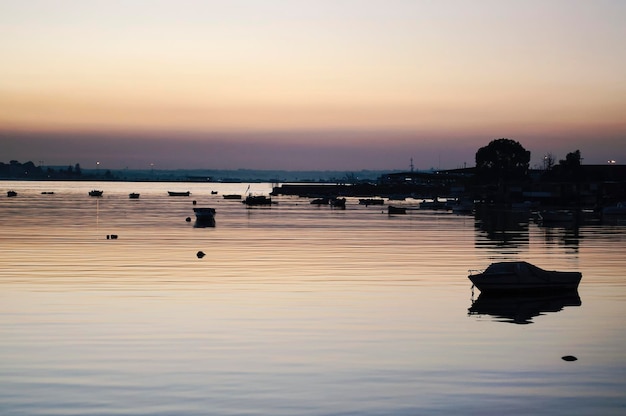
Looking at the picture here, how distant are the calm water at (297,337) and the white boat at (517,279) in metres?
1.08

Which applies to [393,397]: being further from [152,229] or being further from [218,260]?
[152,229]

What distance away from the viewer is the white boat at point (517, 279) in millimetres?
43562

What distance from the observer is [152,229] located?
101562 millimetres

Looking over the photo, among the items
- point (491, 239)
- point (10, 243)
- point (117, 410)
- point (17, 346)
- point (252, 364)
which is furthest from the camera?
point (491, 239)

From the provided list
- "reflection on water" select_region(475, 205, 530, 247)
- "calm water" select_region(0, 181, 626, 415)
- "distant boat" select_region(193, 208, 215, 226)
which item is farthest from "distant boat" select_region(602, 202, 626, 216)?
"calm water" select_region(0, 181, 626, 415)

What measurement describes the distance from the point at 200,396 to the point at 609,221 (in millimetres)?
113881

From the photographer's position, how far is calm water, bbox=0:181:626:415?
22453 millimetres

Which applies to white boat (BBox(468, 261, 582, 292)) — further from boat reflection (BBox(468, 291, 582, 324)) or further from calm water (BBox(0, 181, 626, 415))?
calm water (BBox(0, 181, 626, 415))

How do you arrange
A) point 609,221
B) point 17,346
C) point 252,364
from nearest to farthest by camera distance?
point 252,364 < point 17,346 < point 609,221

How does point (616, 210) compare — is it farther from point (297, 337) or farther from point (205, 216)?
point (297, 337)

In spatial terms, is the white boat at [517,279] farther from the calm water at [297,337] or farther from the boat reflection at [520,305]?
the calm water at [297,337]

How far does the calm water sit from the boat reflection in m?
0.24

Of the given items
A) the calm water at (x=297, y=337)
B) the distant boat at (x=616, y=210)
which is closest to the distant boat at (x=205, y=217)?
the calm water at (x=297, y=337)

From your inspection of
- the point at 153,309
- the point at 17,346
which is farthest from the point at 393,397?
the point at 153,309
